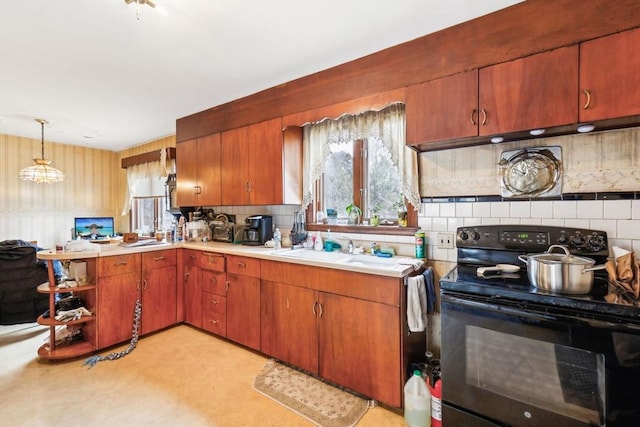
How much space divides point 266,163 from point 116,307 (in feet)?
6.37

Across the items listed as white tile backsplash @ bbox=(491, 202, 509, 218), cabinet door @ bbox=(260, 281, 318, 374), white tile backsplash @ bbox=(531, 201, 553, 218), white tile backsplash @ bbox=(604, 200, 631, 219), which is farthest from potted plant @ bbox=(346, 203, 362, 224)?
white tile backsplash @ bbox=(604, 200, 631, 219)

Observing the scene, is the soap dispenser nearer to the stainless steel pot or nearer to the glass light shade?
the stainless steel pot

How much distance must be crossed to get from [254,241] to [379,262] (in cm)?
141

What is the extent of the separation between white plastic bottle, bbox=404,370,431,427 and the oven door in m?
0.21

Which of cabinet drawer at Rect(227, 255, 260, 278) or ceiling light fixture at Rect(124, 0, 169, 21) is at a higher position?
ceiling light fixture at Rect(124, 0, 169, 21)

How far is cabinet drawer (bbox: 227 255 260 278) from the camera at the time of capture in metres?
2.53

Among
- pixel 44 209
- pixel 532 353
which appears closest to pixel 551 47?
pixel 532 353

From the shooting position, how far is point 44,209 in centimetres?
488

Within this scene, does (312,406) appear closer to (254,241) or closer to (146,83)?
(254,241)

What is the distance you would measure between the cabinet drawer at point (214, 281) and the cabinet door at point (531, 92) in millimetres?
2468

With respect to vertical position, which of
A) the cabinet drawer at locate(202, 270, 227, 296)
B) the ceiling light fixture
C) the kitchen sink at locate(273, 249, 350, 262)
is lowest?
the cabinet drawer at locate(202, 270, 227, 296)

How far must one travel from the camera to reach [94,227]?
16.6ft

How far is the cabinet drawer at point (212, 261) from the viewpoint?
112 inches

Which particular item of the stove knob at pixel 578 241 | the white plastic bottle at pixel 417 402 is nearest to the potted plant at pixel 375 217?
the white plastic bottle at pixel 417 402
